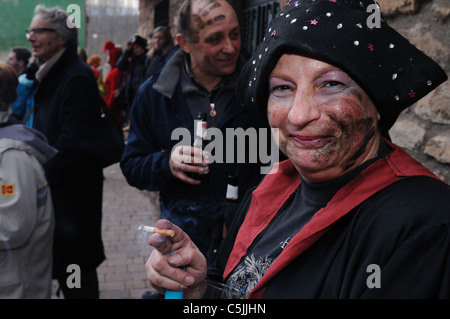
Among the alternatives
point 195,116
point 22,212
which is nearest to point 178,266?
point 195,116

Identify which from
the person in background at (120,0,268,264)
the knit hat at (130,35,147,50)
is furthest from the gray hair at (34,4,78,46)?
the knit hat at (130,35,147,50)

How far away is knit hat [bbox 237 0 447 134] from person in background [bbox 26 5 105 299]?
89.0 inches

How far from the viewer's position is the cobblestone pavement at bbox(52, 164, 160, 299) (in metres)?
4.33

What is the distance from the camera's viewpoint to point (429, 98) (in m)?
2.09

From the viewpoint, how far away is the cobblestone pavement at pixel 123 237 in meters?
Answer: 4.33

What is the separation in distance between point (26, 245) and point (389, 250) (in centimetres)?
228

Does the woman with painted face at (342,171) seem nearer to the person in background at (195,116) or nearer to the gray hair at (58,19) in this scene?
the person in background at (195,116)

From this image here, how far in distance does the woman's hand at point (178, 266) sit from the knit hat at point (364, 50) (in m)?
0.63

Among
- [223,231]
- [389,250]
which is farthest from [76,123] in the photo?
[389,250]

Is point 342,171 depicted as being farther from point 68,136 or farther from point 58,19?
point 58,19

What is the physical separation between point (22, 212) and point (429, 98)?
2.24 metres

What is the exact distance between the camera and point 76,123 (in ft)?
10.4

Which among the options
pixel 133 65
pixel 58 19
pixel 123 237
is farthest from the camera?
pixel 133 65

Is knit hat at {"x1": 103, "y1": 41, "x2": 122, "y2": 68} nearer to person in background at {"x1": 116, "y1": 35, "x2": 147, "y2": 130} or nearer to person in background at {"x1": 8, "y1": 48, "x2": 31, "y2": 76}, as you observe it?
person in background at {"x1": 116, "y1": 35, "x2": 147, "y2": 130}
